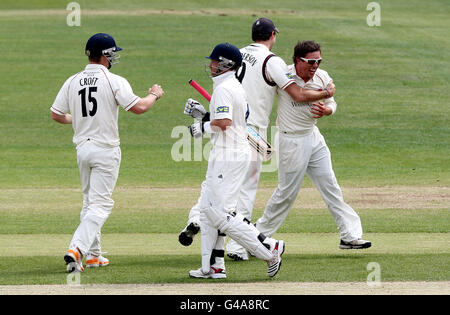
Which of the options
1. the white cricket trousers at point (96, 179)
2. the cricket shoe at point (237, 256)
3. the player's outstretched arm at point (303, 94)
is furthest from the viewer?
the cricket shoe at point (237, 256)

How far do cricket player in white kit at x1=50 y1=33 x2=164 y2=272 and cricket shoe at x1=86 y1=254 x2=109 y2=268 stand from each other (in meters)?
0.30

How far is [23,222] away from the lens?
13930 millimetres

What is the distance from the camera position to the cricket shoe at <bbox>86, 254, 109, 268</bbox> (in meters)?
10.5

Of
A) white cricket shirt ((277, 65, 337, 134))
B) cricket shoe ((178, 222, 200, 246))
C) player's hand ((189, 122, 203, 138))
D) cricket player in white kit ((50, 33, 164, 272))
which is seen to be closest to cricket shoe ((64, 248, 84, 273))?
cricket player in white kit ((50, 33, 164, 272))

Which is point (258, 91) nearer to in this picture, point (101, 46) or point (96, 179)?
point (101, 46)

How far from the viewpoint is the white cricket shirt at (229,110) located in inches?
364

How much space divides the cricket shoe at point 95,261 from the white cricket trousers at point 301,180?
188cm

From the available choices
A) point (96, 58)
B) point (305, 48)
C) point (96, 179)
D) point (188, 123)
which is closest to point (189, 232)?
point (96, 179)

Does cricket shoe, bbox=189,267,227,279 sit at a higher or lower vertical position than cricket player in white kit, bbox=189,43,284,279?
lower

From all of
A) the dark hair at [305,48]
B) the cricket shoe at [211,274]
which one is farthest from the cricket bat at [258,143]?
the cricket shoe at [211,274]

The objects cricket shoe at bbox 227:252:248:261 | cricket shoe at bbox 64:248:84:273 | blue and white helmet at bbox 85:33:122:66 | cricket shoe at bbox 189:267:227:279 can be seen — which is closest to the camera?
cricket shoe at bbox 189:267:227:279

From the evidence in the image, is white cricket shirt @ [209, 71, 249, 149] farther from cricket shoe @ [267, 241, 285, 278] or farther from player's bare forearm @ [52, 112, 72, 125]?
player's bare forearm @ [52, 112, 72, 125]

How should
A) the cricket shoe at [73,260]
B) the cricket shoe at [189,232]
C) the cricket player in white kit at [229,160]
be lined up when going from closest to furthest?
the cricket player in white kit at [229,160] → the cricket shoe at [73,260] → the cricket shoe at [189,232]

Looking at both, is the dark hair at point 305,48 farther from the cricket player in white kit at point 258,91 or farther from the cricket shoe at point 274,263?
the cricket shoe at point 274,263
